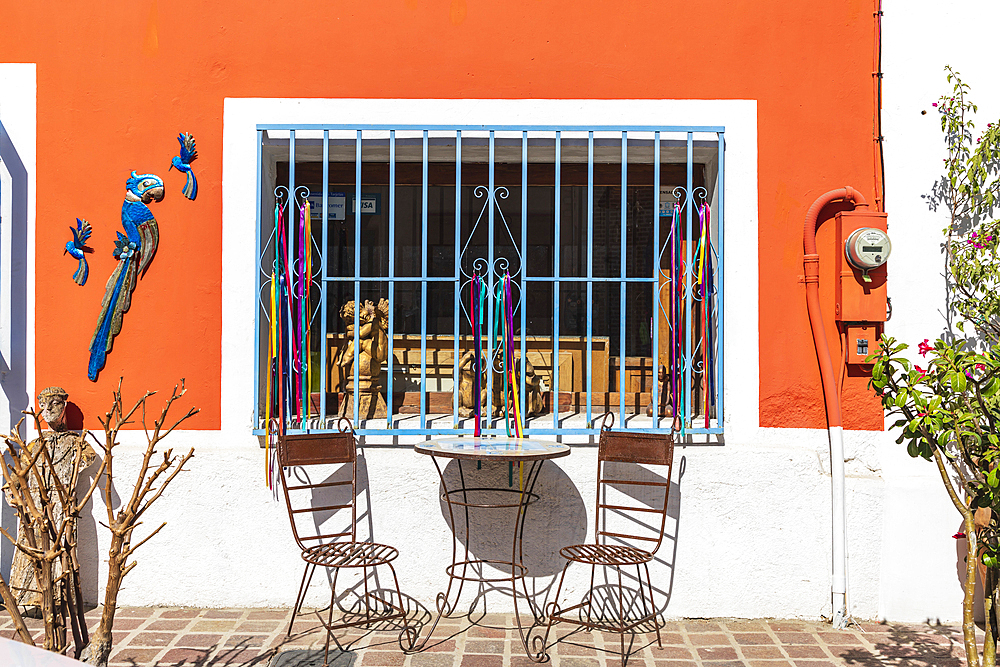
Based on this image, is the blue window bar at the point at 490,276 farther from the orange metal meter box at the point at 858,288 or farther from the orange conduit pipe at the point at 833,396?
the orange metal meter box at the point at 858,288

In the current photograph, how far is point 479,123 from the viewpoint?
4.28m

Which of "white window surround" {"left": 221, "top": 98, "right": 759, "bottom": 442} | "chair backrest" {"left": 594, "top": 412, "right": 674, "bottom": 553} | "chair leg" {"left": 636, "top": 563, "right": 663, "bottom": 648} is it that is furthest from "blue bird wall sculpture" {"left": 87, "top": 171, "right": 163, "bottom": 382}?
"chair leg" {"left": 636, "top": 563, "right": 663, "bottom": 648}

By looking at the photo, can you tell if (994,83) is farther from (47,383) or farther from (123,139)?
(47,383)

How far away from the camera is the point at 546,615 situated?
413cm

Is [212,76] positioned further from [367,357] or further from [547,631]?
[547,631]

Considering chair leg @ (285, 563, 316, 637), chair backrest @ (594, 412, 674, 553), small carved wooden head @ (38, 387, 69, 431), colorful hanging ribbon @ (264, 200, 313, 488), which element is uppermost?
colorful hanging ribbon @ (264, 200, 313, 488)

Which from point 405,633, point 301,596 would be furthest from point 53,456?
point 405,633

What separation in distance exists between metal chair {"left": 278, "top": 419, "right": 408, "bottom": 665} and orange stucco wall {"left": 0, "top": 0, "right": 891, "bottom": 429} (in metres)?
0.62

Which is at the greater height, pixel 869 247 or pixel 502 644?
pixel 869 247

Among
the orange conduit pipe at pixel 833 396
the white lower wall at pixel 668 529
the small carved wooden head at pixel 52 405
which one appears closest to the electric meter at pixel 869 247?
the orange conduit pipe at pixel 833 396

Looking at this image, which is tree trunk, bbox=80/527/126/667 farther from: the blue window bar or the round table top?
the blue window bar

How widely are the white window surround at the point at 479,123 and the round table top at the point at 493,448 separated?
3.60 ft

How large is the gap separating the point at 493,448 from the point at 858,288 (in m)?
2.12

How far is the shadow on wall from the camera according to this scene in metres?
4.27
